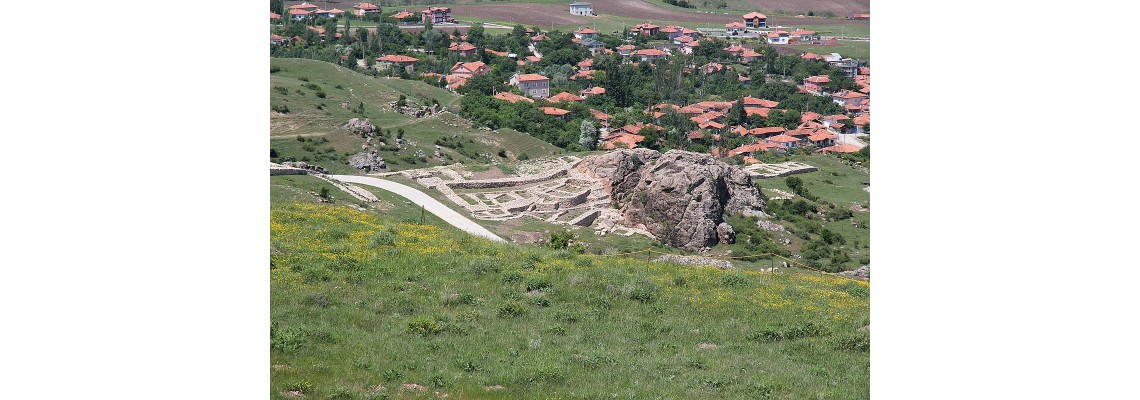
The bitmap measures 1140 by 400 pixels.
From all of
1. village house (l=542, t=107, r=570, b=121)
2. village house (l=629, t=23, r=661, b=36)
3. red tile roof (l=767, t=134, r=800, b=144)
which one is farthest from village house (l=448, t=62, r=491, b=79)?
red tile roof (l=767, t=134, r=800, b=144)

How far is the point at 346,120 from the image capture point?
69.2 metres

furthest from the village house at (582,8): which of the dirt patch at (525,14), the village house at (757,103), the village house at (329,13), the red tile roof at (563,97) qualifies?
the village house at (757,103)

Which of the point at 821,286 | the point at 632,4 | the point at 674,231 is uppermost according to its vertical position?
the point at 632,4

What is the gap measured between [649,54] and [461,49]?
21365 millimetres

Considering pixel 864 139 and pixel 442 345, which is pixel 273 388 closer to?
pixel 442 345

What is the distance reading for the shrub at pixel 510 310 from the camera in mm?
15062

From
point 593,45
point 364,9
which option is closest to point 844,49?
point 593,45

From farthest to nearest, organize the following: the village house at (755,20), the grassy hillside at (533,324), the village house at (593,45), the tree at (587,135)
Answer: the village house at (755,20) → the village house at (593,45) → the tree at (587,135) → the grassy hillside at (533,324)

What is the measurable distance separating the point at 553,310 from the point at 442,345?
247 cm

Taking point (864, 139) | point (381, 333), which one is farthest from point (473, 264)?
point (864, 139)

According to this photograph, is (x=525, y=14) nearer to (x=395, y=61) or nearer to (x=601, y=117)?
(x=395, y=61)

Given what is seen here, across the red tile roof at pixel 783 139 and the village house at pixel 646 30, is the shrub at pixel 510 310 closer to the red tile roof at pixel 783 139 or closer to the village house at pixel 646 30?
the red tile roof at pixel 783 139

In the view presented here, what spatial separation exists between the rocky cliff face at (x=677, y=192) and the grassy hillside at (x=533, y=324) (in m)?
29.1

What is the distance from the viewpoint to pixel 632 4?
14762 cm
